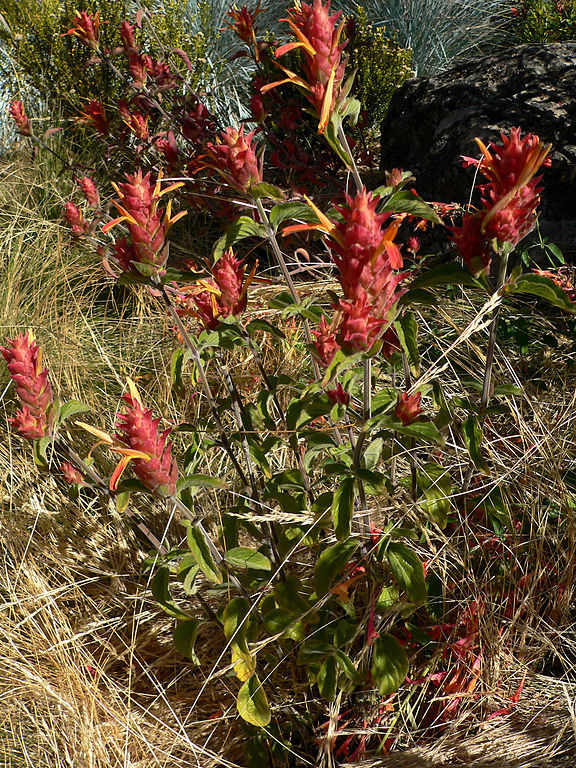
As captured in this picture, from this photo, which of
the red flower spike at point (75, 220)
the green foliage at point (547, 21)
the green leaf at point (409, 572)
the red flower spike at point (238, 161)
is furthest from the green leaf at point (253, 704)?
the green foliage at point (547, 21)

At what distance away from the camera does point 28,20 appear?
166 inches

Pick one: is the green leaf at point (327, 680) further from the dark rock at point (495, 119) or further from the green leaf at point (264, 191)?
the dark rock at point (495, 119)

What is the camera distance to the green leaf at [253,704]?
3.76 ft

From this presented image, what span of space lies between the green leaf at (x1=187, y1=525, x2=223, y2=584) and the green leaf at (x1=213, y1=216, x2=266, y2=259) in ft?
1.53

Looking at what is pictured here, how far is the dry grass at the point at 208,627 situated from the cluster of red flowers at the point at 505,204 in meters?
0.14

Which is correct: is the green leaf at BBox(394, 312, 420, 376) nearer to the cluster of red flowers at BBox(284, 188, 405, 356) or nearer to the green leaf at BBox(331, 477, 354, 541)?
the cluster of red flowers at BBox(284, 188, 405, 356)

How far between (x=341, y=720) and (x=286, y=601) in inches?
15.0

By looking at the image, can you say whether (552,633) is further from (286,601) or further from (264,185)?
(264,185)

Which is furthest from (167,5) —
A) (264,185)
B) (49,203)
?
(264,185)

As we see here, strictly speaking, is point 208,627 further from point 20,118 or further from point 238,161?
point 20,118

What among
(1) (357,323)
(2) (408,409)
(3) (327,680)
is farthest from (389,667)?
(1) (357,323)

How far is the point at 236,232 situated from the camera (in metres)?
1.11

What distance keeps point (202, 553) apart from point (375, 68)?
10.2 ft

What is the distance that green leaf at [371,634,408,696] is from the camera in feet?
3.70
